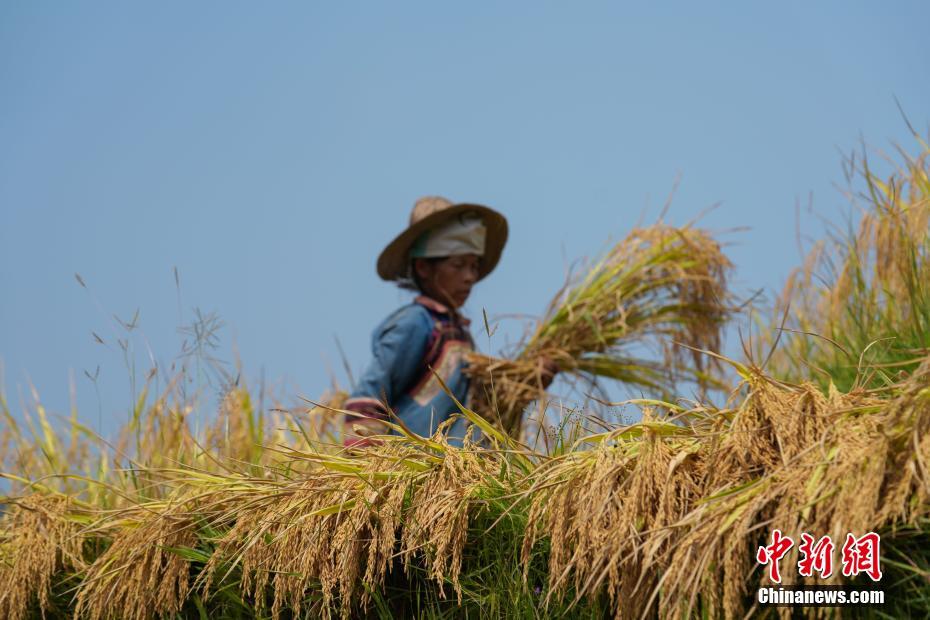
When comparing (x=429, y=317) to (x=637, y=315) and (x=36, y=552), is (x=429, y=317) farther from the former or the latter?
(x=36, y=552)

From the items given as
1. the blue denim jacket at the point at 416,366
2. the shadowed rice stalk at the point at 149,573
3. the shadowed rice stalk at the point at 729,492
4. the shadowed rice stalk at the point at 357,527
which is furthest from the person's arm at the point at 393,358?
the shadowed rice stalk at the point at 729,492

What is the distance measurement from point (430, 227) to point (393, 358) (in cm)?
64

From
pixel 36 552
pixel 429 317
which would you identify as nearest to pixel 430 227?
pixel 429 317

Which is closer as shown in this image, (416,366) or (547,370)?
(416,366)

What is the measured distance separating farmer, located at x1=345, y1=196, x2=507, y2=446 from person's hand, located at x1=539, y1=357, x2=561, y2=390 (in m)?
0.27

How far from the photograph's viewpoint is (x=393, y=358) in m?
4.01

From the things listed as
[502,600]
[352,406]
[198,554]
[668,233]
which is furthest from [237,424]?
[502,600]

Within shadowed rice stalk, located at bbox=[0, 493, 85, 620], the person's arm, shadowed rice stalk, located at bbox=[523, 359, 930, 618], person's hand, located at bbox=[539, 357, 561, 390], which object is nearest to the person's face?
the person's arm

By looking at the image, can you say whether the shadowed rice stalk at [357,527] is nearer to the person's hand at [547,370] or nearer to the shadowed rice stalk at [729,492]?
the shadowed rice stalk at [729,492]

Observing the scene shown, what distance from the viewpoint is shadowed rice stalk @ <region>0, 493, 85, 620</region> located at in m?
2.57

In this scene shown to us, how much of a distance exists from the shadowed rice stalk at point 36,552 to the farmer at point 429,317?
1.13m

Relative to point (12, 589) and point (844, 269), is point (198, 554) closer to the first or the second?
point (12, 589)

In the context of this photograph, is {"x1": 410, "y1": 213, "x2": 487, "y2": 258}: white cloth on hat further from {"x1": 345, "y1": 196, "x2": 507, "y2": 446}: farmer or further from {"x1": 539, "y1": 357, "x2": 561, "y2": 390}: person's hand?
{"x1": 539, "y1": 357, "x2": 561, "y2": 390}: person's hand

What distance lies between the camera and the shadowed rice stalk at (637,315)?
4289 millimetres
